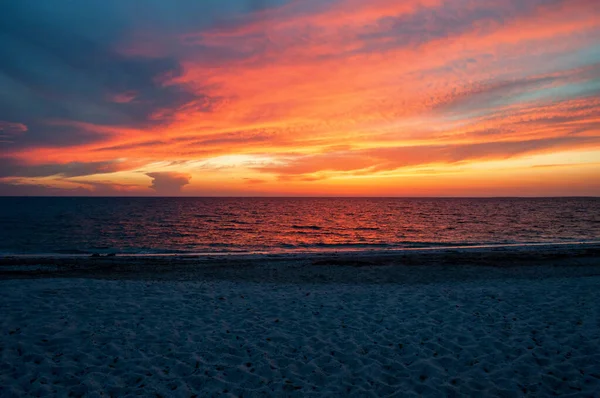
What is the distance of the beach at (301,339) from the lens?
6.65 meters

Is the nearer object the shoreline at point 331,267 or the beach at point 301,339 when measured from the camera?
the beach at point 301,339

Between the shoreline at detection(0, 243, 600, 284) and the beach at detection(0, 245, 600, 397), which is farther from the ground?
the beach at detection(0, 245, 600, 397)

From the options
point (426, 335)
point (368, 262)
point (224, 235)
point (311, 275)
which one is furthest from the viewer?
point (224, 235)

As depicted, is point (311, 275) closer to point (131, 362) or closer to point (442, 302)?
point (442, 302)

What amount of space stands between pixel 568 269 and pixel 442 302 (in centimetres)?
1283

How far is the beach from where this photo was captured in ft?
21.8

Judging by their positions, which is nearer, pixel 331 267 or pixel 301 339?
pixel 301 339

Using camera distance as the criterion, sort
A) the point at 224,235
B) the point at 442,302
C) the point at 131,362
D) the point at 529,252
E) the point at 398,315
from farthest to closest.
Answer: the point at 224,235 < the point at 529,252 < the point at 442,302 < the point at 398,315 < the point at 131,362

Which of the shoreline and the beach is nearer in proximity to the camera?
the beach

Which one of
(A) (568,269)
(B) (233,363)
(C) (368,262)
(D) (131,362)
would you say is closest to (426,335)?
(B) (233,363)

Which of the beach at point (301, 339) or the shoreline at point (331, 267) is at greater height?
the beach at point (301, 339)

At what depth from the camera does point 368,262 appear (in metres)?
22.8

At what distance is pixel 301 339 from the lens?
8.75 meters

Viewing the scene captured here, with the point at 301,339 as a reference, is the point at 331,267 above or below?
below
